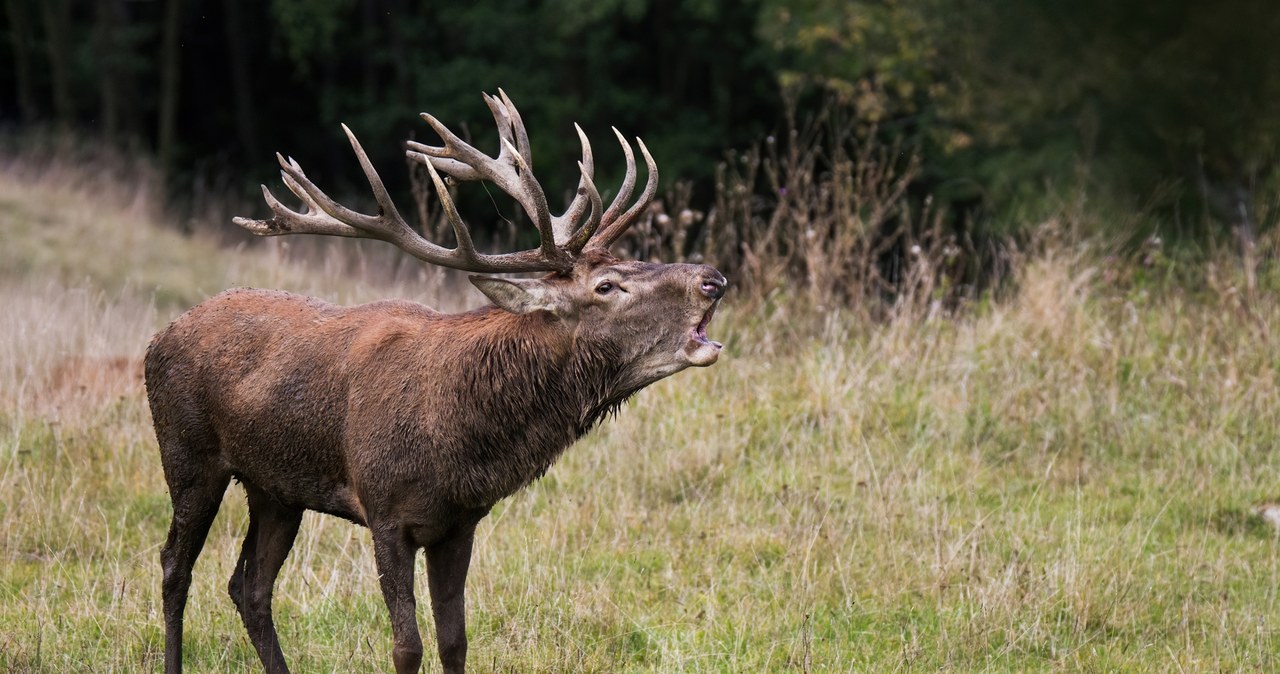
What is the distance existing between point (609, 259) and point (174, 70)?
2398 cm

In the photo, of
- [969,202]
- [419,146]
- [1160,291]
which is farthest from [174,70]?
[419,146]

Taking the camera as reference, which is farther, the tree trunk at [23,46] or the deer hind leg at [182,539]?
the tree trunk at [23,46]

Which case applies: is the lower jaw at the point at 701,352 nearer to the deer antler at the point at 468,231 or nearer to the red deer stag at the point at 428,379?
the red deer stag at the point at 428,379

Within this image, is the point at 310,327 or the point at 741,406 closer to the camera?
the point at 310,327

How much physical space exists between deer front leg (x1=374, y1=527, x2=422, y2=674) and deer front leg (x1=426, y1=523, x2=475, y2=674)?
142mm

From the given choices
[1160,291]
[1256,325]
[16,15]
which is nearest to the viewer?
[1256,325]

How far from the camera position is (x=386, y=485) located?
13.8 feet

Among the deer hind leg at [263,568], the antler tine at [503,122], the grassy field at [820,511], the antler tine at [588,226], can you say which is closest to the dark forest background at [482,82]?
the grassy field at [820,511]

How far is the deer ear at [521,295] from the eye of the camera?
426cm

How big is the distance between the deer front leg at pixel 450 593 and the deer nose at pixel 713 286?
Answer: 3.47ft

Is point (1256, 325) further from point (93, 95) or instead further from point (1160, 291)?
point (93, 95)

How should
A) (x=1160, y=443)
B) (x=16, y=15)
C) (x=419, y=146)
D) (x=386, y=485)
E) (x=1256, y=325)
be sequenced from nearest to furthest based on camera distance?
1. (x=386, y=485)
2. (x=419, y=146)
3. (x=1160, y=443)
4. (x=1256, y=325)
5. (x=16, y=15)

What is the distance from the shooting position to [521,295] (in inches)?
169

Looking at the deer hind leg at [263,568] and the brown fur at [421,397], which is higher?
the brown fur at [421,397]
